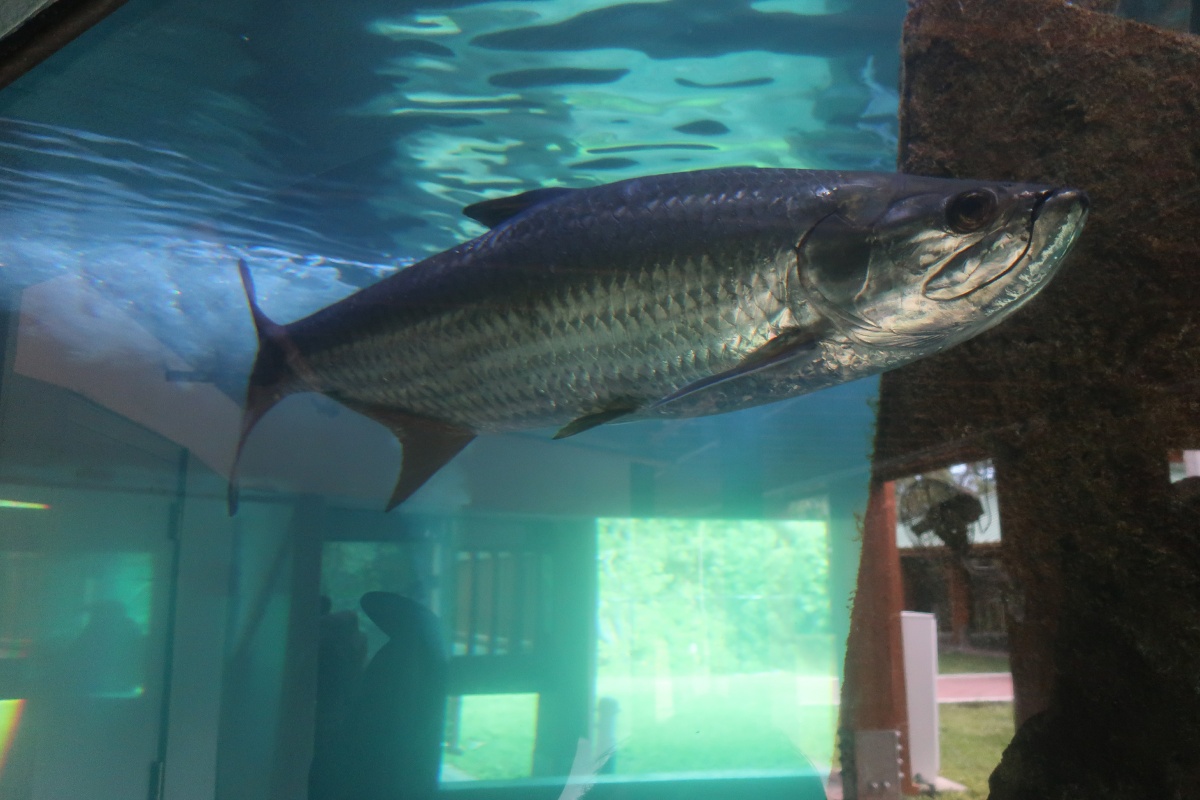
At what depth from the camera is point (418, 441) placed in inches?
101

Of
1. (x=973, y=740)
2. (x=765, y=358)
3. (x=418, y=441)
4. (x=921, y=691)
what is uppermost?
(x=765, y=358)

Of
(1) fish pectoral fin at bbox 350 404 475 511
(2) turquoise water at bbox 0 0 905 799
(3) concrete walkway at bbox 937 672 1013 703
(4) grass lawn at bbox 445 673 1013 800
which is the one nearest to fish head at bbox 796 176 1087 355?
(3) concrete walkway at bbox 937 672 1013 703

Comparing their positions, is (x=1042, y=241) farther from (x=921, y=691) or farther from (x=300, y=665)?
(x=300, y=665)

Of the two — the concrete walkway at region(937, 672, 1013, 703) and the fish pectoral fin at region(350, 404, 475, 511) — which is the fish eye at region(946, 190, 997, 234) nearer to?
the concrete walkway at region(937, 672, 1013, 703)

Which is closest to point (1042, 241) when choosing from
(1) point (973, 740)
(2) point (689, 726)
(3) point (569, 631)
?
(1) point (973, 740)

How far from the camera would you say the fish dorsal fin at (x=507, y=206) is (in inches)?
90.2

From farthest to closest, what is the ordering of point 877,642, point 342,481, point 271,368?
1. point 342,481
2. point 271,368
3. point 877,642

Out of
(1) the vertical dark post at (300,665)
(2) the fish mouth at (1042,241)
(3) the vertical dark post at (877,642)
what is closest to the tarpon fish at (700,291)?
(2) the fish mouth at (1042,241)

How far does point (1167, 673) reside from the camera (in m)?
1.78

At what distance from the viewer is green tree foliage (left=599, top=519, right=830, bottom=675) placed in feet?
14.8

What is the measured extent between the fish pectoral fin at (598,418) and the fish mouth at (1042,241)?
94cm

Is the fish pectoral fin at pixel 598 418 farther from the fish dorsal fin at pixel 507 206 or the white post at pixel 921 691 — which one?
the white post at pixel 921 691

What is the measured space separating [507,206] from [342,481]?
369 centimetres

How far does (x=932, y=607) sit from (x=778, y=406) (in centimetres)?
304
